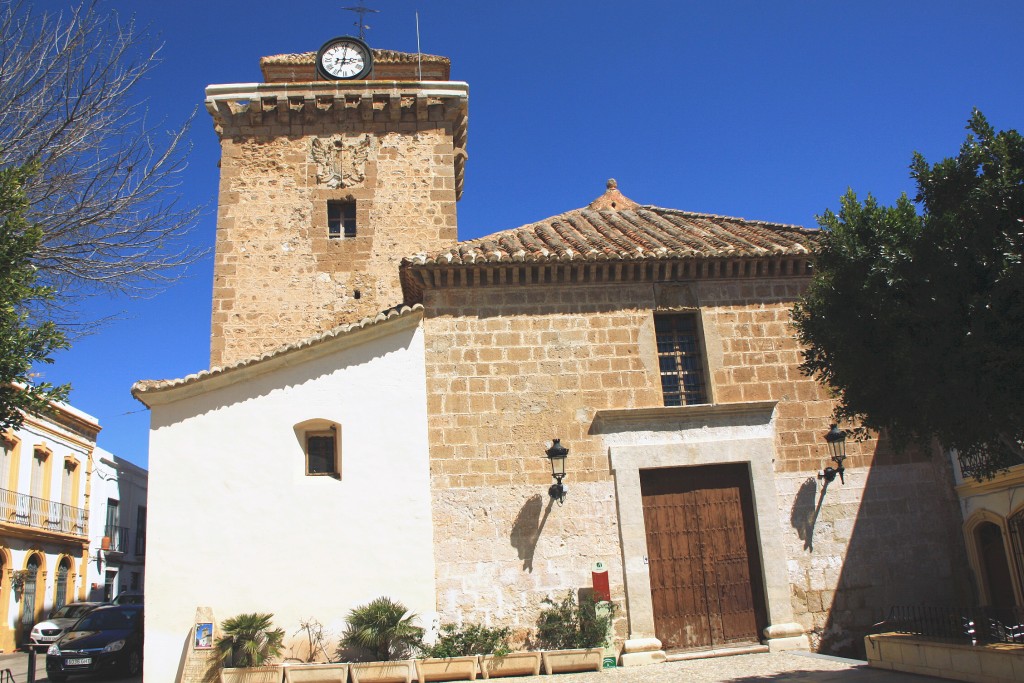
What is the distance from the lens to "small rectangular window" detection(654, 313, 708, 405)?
40.6 ft

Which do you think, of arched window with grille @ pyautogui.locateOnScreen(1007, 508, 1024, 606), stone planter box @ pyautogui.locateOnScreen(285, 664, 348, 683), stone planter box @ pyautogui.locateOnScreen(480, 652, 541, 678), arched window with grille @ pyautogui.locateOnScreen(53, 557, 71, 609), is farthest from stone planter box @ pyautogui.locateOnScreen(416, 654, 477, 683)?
arched window with grille @ pyautogui.locateOnScreen(53, 557, 71, 609)

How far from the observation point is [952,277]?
7.69m

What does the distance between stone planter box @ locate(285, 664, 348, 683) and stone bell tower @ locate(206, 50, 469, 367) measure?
20.6 ft

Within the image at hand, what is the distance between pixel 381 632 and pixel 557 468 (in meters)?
3.28

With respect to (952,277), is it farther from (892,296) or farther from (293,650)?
(293,650)

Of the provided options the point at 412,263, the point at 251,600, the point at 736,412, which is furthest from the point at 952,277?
the point at 251,600

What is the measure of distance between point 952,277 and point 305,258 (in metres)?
11.0

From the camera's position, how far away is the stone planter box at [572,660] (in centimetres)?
1036

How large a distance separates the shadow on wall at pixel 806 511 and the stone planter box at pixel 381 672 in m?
6.13

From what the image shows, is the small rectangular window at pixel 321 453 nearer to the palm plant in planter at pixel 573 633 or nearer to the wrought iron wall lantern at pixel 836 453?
the palm plant in planter at pixel 573 633

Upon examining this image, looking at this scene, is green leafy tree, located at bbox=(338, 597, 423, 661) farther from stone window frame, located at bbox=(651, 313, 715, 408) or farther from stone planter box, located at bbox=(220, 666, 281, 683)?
stone window frame, located at bbox=(651, 313, 715, 408)

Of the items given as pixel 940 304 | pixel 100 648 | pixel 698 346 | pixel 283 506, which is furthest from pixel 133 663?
pixel 940 304

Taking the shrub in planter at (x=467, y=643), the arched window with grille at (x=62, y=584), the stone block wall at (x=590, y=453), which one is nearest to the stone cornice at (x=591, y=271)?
the stone block wall at (x=590, y=453)

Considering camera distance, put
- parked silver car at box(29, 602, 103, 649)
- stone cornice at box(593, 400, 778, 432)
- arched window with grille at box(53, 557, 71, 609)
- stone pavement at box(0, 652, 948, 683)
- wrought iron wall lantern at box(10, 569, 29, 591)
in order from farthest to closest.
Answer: arched window with grille at box(53, 557, 71, 609) < wrought iron wall lantern at box(10, 569, 29, 591) < parked silver car at box(29, 602, 103, 649) < stone cornice at box(593, 400, 778, 432) < stone pavement at box(0, 652, 948, 683)
